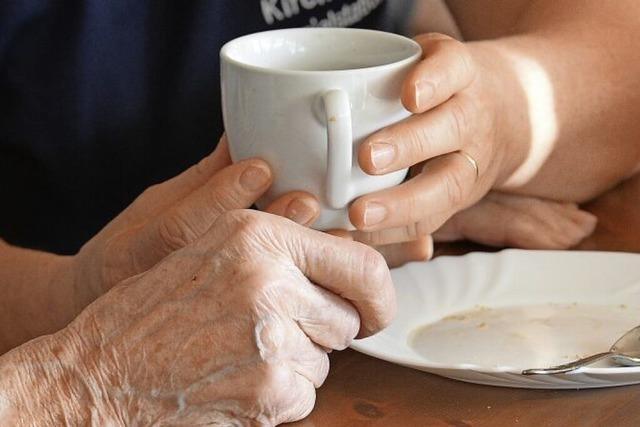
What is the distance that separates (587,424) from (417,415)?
12 cm

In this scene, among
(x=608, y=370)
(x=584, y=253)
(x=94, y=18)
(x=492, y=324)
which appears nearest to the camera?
(x=608, y=370)

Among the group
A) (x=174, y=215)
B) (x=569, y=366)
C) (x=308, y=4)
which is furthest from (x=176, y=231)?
(x=308, y=4)

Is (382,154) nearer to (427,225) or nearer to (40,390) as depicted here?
(427,225)

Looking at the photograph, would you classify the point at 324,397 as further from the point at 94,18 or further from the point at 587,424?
the point at 94,18

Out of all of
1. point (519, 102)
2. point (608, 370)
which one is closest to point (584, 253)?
point (519, 102)

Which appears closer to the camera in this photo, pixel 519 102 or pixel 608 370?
pixel 608 370

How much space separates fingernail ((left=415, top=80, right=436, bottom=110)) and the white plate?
0.62ft

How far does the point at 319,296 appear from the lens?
29.0 inches

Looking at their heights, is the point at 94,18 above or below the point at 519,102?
above

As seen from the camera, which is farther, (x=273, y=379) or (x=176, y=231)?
(x=176, y=231)

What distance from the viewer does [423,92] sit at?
2.60ft

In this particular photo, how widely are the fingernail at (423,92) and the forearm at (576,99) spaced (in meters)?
0.25

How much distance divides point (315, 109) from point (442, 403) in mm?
236

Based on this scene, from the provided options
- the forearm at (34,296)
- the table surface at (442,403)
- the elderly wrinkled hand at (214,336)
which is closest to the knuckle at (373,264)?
the elderly wrinkled hand at (214,336)
